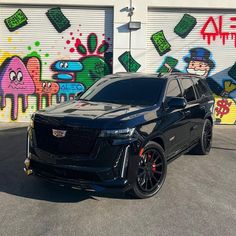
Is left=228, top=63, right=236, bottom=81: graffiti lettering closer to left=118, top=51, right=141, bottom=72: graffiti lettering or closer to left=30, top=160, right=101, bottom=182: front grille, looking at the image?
left=118, top=51, right=141, bottom=72: graffiti lettering

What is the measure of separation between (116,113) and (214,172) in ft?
8.65

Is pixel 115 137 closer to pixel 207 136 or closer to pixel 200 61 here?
pixel 207 136

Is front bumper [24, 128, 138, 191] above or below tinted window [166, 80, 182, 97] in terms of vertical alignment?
below

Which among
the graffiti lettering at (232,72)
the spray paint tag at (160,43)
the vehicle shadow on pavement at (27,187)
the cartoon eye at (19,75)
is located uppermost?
the spray paint tag at (160,43)

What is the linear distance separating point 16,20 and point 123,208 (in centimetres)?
946

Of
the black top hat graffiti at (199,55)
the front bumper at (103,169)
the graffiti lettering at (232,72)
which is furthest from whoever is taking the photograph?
the graffiti lettering at (232,72)

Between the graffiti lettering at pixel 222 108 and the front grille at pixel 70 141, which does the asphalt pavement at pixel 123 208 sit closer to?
the front grille at pixel 70 141

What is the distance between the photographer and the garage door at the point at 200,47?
12.6 meters

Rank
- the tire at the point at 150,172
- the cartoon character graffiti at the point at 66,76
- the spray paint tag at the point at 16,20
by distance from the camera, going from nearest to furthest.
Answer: the tire at the point at 150,172 → the spray paint tag at the point at 16,20 → the cartoon character graffiti at the point at 66,76

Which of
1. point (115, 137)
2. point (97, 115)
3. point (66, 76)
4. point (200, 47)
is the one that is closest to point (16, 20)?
point (66, 76)

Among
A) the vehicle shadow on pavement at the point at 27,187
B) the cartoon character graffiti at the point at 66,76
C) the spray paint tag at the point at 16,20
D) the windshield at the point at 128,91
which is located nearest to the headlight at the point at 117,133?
the vehicle shadow on pavement at the point at 27,187

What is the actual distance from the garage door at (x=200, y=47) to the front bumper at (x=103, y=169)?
8542mm

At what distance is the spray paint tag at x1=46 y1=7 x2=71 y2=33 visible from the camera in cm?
1227

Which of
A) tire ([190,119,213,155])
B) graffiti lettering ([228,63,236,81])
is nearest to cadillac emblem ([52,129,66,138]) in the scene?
tire ([190,119,213,155])
